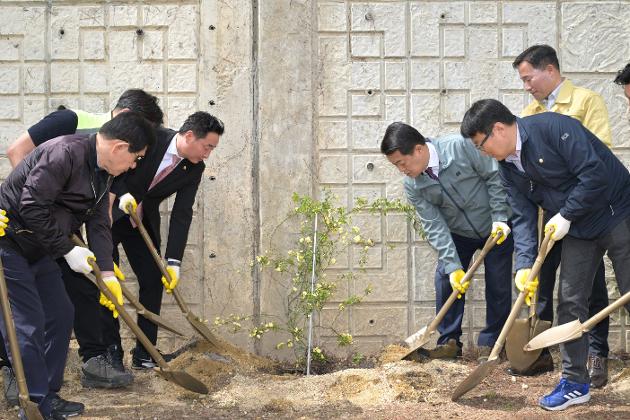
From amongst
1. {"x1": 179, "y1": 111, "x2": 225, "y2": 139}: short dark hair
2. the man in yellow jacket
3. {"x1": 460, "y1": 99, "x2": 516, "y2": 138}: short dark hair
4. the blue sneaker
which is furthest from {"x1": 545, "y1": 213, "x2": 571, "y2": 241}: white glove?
{"x1": 179, "y1": 111, "x2": 225, "y2": 139}: short dark hair

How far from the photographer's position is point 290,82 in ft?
19.4

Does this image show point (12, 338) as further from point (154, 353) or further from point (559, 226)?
point (559, 226)

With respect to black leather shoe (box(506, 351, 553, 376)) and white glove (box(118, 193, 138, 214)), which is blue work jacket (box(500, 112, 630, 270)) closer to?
black leather shoe (box(506, 351, 553, 376))

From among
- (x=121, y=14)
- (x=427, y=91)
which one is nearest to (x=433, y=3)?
(x=427, y=91)

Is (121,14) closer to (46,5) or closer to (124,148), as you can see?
(46,5)

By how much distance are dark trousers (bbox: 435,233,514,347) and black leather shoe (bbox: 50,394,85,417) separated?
2.25 meters

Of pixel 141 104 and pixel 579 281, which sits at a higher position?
pixel 141 104

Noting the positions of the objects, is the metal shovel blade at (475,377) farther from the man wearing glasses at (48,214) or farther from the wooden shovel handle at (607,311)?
the man wearing glasses at (48,214)

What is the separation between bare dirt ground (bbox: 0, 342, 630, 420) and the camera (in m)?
4.55

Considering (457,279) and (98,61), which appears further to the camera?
(98,61)

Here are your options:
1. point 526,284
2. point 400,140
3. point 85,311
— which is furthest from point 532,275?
point 85,311

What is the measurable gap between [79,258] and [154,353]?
74 cm

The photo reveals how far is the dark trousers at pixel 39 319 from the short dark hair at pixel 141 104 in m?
1.10

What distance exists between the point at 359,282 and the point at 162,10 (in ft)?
7.26
